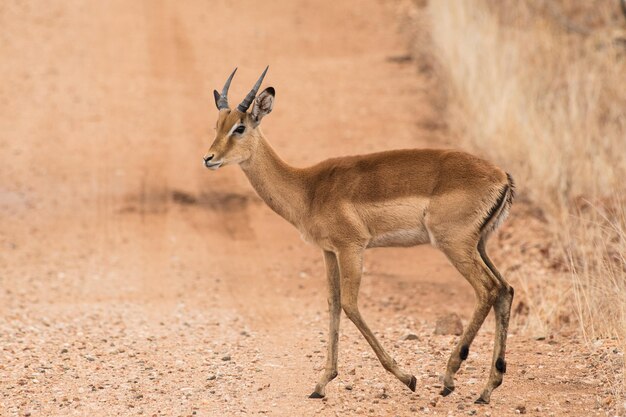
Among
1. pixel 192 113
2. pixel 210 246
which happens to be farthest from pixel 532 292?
pixel 192 113

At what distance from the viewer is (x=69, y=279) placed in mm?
11734

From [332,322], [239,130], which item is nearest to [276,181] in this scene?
[239,130]

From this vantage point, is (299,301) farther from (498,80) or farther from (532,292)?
(498,80)

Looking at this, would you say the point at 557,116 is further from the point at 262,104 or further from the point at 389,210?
the point at 389,210

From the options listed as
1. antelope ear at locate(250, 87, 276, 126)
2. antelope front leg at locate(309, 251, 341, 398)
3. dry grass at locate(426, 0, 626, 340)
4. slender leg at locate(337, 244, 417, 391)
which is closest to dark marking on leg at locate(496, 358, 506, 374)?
slender leg at locate(337, 244, 417, 391)

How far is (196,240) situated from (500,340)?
6.82 m

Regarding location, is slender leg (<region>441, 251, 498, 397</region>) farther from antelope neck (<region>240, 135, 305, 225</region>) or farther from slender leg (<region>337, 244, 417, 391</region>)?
antelope neck (<region>240, 135, 305, 225</region>)

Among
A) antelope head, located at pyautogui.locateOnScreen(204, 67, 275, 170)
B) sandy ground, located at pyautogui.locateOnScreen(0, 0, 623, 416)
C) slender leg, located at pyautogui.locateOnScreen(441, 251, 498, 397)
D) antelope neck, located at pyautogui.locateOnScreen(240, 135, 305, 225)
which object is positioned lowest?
sandy ground, located at pyautogui.locateOnScreen(0, 0, 623, 416)

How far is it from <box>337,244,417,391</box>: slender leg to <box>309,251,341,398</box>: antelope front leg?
0.33 m

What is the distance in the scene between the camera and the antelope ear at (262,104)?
302 inches

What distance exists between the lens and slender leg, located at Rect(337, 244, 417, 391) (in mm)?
6957

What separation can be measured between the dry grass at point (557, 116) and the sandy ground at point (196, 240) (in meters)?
0.70

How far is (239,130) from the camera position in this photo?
7.62 meters

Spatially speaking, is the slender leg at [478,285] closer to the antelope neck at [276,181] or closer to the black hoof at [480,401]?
the black hoof at [480,401]
